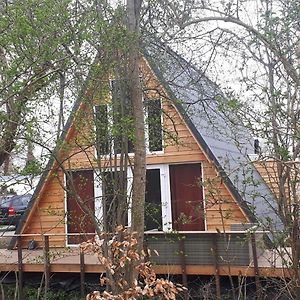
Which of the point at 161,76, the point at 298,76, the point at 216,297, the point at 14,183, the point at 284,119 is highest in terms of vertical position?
the point at 161,76

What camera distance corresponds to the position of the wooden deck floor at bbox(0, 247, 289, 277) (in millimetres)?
6826

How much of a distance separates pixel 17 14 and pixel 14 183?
1.93m

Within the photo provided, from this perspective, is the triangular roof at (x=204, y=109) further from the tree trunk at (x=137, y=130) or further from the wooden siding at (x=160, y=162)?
the tree trunk at (x=137, y=130)

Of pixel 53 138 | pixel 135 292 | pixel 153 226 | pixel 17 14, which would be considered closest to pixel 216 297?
pixel 153 226

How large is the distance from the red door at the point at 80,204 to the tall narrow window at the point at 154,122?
1.21 m

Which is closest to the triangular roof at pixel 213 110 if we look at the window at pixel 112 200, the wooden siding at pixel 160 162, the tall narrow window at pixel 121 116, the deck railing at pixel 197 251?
the wooden siding at pixel 160 162

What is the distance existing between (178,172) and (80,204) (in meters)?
3.68

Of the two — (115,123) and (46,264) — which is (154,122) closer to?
(115,123)

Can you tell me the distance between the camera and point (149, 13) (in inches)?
240

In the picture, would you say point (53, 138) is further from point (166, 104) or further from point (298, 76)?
point (298, 76)

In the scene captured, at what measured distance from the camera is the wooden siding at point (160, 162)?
6.03 meters

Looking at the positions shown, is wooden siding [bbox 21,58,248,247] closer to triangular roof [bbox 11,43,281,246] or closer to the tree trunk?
triangular roof [bbox 11,43,281,246]

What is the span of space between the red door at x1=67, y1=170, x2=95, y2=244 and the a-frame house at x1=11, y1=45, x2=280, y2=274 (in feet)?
0.08

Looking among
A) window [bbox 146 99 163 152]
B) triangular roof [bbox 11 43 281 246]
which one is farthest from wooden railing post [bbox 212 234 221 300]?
window [bbox 146 99 163 152]
